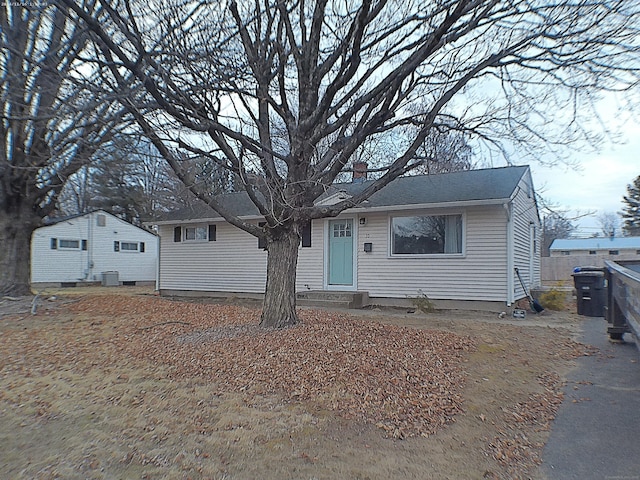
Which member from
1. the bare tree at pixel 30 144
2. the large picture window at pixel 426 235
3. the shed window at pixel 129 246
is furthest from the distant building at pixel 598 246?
the bare tree at pixel 30 144

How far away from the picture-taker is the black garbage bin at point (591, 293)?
1037 cm

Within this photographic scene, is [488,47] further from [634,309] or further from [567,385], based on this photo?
[567,385]

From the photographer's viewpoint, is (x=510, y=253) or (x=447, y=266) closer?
(x=510, y=253)

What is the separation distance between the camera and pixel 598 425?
3785mm

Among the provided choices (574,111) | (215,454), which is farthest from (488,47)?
(215,454)

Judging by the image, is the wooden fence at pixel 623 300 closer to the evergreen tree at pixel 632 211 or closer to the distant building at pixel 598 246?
the distant building at pixel 598 246

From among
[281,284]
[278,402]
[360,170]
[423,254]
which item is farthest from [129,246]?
[278,402]

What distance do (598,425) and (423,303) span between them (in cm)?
670

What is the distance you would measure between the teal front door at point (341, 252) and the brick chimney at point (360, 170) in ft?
4.83

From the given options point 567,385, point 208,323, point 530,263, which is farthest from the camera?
point 530,263

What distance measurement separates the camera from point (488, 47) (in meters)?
7.48

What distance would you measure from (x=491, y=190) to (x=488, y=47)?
12.5 feet

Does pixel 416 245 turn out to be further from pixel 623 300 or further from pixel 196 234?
pixel 196 234

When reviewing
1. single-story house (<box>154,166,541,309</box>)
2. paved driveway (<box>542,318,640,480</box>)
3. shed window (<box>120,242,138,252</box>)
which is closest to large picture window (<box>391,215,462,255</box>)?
single-story house (<box>154,166,541,309</box>)
